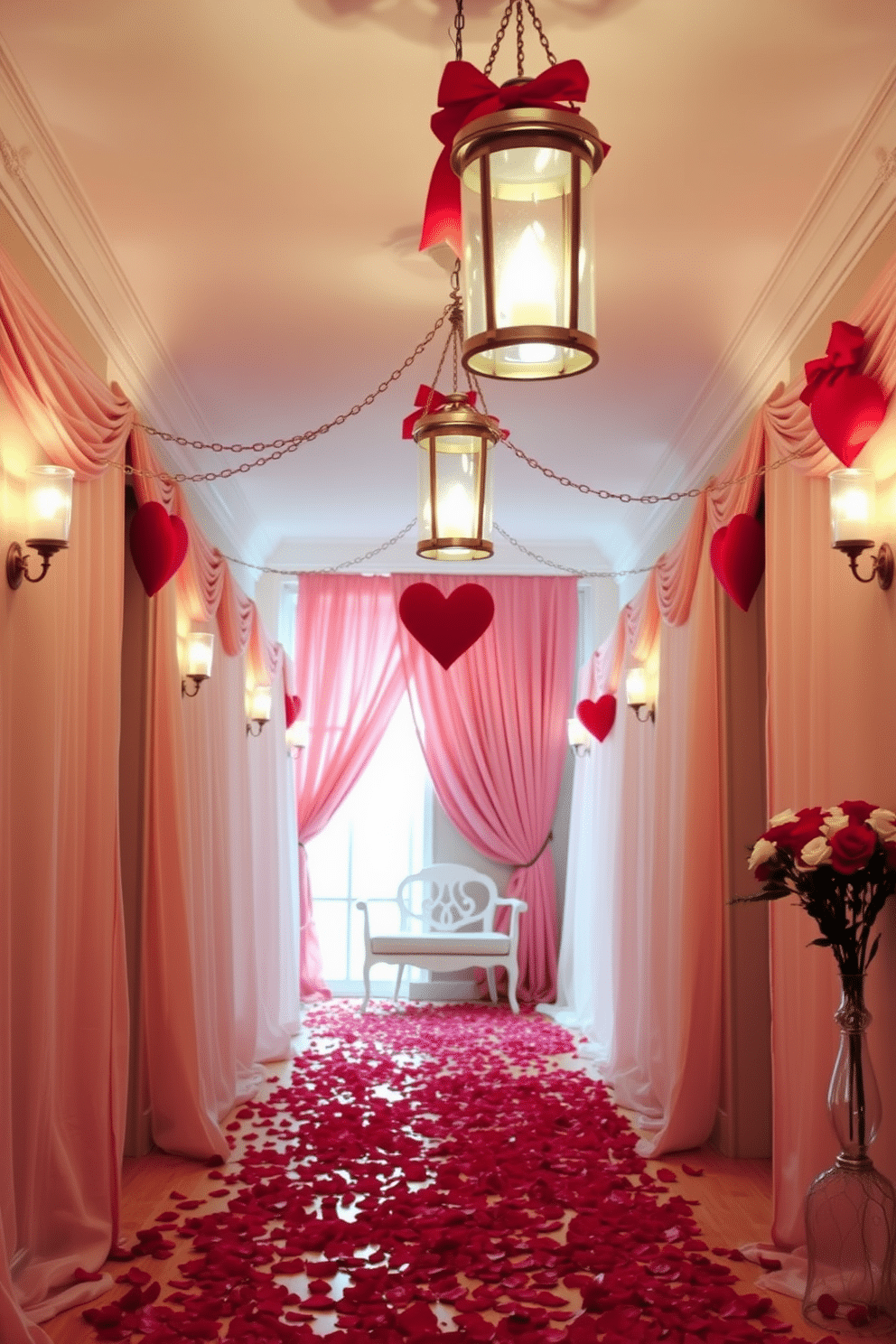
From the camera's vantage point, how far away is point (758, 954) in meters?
4.91

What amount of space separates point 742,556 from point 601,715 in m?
2.97

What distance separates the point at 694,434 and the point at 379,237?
7.26 ft

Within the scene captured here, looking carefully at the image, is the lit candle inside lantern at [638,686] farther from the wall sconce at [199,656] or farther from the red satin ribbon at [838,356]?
the red satin ribbon at [838,356]

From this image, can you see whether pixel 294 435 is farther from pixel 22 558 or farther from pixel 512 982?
pixel 512 982

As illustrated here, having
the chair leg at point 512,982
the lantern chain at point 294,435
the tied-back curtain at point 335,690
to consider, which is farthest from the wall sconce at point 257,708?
the chair leg at point 512,982

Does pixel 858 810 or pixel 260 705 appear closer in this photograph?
pixel 858 810

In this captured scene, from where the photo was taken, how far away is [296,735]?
8.00 meters

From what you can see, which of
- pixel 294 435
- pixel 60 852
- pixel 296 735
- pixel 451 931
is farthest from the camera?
pixel 451 931

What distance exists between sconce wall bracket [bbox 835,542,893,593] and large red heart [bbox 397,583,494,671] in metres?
1.66

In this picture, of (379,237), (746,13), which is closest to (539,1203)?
(379,237)

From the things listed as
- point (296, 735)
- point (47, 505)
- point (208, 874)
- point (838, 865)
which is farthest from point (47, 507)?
point (296, 735)

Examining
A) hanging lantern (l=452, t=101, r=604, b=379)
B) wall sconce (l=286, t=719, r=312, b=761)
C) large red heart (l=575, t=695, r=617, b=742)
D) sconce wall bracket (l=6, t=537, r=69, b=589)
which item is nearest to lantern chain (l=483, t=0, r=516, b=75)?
hanging lantern (l=452, t=101, r=604, b=379)

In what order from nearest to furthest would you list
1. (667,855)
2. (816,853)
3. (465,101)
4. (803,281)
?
(465,101) → (816,853) → (803,281) → (667,855)

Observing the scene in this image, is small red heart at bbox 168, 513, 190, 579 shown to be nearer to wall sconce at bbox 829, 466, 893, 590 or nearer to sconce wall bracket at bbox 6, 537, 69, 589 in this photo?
sconce wall bracket at bbox 6, 537, 69, 589
